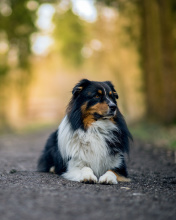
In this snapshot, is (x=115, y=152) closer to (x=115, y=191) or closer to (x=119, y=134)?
(x=119, y=134)

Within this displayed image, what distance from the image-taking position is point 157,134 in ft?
45.9

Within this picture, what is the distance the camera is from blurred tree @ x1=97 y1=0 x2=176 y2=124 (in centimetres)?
1590

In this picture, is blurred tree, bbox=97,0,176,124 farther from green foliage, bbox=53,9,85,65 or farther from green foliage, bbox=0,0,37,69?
green foliage, bbox=53,9,85,65

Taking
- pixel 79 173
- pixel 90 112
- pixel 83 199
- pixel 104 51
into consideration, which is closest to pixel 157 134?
pixel 90 112

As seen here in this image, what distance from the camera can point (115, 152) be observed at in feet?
19.5

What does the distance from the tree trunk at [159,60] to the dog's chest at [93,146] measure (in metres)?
10.4

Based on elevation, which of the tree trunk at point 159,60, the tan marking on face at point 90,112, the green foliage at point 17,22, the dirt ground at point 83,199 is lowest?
the dirt ground at point 83,199

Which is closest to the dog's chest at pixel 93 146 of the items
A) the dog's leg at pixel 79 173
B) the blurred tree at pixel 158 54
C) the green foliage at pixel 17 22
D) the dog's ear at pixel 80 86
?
the dog's leg at pixel 79 173

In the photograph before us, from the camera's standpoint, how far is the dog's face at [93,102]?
5742 millimetres

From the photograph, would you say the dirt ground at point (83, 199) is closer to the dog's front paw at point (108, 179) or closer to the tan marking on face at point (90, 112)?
the dog's front paw at point (108, 179)

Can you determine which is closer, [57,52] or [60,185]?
[60,185]

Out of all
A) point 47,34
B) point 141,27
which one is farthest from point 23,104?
point 141,27

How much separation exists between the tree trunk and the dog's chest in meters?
10.4

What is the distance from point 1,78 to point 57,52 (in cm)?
1302
